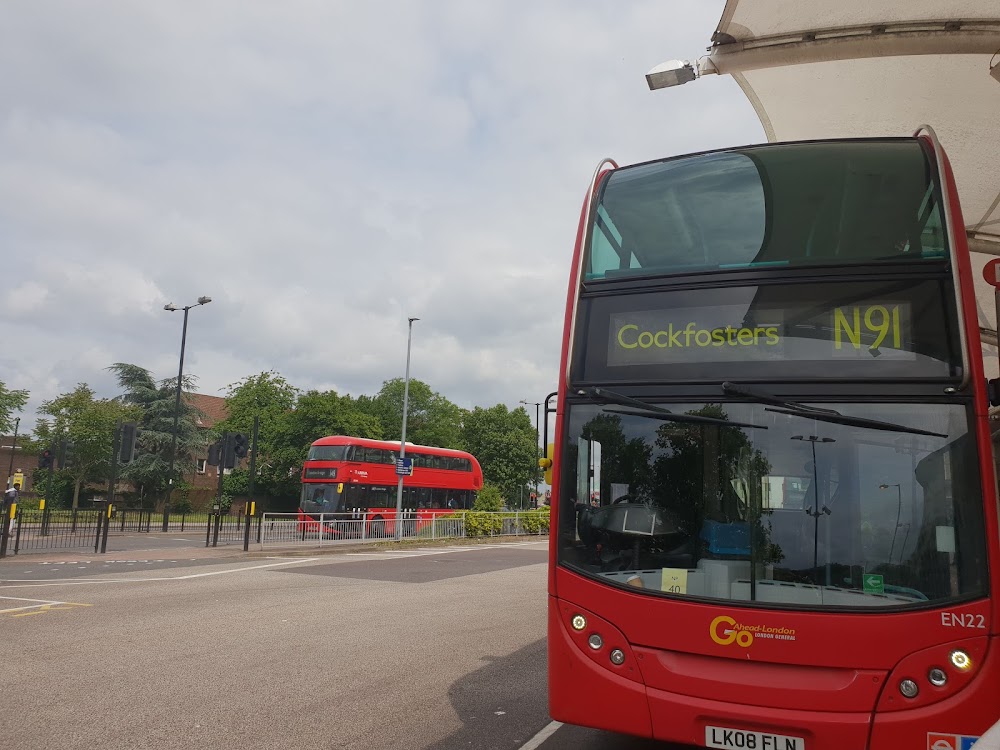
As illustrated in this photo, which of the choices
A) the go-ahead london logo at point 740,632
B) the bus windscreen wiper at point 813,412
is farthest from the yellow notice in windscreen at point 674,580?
the bus windscreen wiper at point 813,412

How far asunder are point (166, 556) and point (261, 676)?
50.4 feet

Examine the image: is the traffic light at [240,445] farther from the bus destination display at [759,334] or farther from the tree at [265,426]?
the tree at [265,426]

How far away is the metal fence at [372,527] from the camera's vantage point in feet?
86.2

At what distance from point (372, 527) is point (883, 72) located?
24.5m

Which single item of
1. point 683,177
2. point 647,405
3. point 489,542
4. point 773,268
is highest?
point 683,177

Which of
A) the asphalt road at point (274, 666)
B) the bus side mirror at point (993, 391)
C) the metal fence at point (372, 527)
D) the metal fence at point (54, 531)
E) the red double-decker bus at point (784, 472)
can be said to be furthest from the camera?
the metal fence at point (372, 527)

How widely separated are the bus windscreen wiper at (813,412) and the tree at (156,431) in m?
52.2

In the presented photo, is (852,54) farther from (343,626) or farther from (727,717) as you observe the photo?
(343,626)

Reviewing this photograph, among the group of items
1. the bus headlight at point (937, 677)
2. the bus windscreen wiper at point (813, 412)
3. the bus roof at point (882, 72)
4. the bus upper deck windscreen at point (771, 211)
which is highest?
the bus roof at point (882, 72)

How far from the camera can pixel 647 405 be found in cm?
469

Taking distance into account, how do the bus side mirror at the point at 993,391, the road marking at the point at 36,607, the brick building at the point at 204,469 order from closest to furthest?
the bus side mirror at the point at 993,391, the road marking at the point at 36,607, the brick building at the point at 204,469

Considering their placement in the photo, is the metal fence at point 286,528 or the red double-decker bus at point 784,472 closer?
the red double-decker bus at point 784,472

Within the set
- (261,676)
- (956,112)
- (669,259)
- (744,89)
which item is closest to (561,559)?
(669,259)

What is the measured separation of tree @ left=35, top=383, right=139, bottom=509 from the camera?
51062mm
